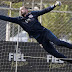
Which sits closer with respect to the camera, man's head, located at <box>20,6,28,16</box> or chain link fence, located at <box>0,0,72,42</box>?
man's head, located at <box>20,6,28,16</box>

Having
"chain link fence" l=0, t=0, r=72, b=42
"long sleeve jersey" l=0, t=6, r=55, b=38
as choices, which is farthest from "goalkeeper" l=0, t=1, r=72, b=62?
"chain link fence" l=0, t=0, r=72, b=42

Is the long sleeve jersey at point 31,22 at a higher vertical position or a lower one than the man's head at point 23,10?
lower

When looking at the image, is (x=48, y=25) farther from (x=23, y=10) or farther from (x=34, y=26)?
(x=23, y=10)

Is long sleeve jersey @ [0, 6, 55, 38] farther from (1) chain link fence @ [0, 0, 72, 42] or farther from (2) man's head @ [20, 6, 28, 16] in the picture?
(1) chain link fence @ [0, 0, 72, 42]

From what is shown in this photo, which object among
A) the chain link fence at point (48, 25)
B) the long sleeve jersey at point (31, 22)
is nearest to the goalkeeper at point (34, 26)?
the long sleeve jersey at point (31, 22)

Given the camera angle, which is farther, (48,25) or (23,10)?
(48,25)

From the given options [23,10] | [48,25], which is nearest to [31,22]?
[23,10]

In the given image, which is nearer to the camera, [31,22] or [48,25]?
[31,22]

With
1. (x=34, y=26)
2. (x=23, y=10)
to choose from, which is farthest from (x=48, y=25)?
(x=23, y=10)

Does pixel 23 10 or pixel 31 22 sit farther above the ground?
pixel 23 10

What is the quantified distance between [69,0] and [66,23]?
868mm

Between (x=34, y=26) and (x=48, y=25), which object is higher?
(x=48, y=25)

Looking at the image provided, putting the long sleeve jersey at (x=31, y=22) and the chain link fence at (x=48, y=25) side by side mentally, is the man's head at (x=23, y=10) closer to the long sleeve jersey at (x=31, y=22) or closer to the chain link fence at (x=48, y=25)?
the long sleeve jersey at (x=31, y=22)

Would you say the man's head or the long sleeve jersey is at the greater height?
the man's head
